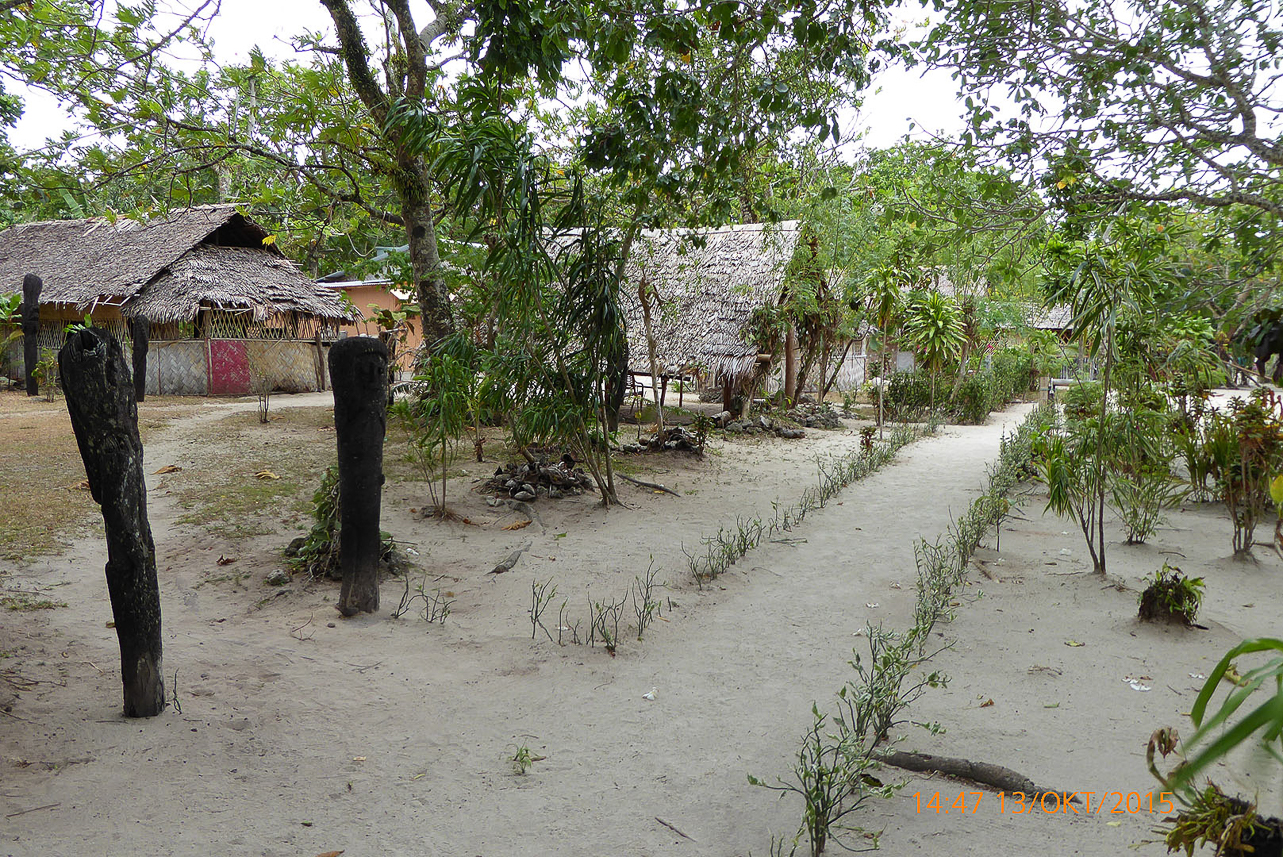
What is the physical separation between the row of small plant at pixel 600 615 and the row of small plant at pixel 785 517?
0.52 m

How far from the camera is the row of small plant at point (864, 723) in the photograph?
8.00ft

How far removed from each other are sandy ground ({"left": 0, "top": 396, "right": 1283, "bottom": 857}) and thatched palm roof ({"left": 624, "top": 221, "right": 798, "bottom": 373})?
22.5ft

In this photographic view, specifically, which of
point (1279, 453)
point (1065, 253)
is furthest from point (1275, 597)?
point (1065, 253)

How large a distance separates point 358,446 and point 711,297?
9.70 metres

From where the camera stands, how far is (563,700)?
145 inches

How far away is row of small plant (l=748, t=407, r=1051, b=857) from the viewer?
244 cm

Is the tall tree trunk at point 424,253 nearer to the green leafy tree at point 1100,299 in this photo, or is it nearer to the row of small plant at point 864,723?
the row of small plant at point 864,723

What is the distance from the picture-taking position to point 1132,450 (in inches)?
213

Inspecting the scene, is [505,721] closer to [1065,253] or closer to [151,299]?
[1065,253]

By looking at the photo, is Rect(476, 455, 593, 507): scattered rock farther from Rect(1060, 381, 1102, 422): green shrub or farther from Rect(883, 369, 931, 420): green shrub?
Rect(883, 369, 931, 420): green shrub

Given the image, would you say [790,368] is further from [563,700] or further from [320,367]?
[563,700]

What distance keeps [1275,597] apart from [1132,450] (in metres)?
1.17

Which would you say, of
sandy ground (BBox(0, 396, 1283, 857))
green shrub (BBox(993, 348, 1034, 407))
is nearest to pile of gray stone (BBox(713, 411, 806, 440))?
sandy ground (BBox(0, 396, 1283, 857))
